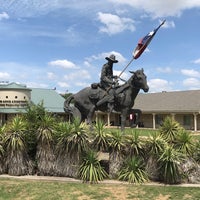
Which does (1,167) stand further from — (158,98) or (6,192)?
(158,98)

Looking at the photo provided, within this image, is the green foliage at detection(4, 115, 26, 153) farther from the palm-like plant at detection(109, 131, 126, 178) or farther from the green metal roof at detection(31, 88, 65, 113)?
the green metal roof at detection(31, 88, 65, 113)

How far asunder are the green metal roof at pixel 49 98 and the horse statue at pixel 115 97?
32.0 m

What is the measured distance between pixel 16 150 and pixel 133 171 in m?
3.54

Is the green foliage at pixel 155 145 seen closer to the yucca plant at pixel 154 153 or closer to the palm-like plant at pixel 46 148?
the yucca plant at pixel 154 153

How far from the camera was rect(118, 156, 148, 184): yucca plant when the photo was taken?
1007 cm

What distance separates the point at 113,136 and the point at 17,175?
10.4ft

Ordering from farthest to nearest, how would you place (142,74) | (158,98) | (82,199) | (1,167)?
Answer: 1. (158,98)
2. (142,74)
3. (1,167)
4. (82,199)

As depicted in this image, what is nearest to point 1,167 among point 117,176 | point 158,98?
point 117,176

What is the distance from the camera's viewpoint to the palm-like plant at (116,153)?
10.4m

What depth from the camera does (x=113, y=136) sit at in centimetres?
1045

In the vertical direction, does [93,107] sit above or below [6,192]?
above

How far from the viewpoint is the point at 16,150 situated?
35.9 ft

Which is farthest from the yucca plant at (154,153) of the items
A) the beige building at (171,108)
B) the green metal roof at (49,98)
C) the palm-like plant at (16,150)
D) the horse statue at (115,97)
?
the green metal roof at (49,98)

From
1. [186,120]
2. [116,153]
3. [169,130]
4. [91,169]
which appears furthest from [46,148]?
[186,120]
